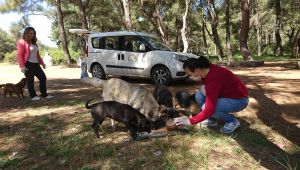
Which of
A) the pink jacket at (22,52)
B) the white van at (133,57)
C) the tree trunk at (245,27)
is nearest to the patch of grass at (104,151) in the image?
the pink jacket at (22,52)

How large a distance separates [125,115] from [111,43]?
806 centimetres

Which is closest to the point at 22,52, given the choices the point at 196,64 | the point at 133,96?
the point at 133,96

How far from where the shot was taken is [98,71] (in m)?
13.9

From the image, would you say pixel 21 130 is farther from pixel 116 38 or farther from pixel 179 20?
pixel 179 20

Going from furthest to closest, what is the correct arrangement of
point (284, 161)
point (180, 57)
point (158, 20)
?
point (158, 20), point (180, 57), point (284, 161)

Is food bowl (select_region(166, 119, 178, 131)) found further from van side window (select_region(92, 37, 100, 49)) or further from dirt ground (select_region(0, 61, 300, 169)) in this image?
van side window (select_region(92, 37, 100, 49))

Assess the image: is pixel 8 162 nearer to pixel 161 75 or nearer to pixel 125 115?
pixel 125 115

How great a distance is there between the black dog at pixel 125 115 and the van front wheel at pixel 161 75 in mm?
6162

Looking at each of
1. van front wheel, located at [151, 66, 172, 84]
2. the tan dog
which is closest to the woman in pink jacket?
the tan dog

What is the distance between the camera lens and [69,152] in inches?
221

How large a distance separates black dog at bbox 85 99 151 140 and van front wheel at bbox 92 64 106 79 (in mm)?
7886

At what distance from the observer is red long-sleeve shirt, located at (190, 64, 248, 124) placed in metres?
5.03

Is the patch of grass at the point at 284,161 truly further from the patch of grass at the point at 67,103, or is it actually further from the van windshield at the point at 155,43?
the van windshield at the point at 155,43

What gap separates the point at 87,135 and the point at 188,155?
2.06m
